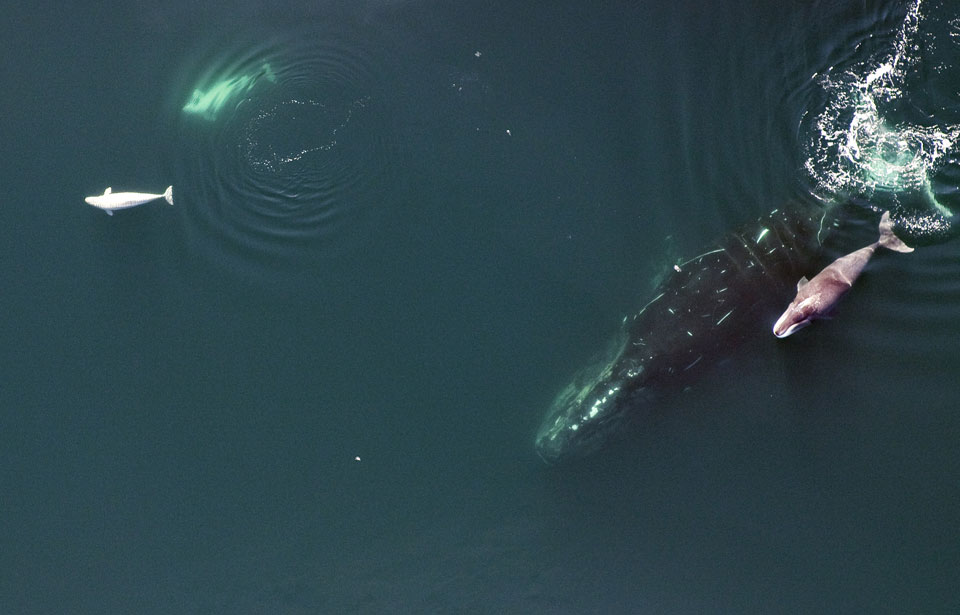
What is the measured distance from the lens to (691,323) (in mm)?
19641

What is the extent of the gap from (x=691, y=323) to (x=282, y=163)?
9.93 meters

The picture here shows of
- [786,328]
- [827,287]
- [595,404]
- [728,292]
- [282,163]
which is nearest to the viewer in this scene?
[827,287]

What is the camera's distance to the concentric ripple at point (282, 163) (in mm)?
20250

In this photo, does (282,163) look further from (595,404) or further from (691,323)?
(691,323)

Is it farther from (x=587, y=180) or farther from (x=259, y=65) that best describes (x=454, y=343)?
(x=259, y=65)

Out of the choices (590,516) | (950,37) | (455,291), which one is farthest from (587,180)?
(950,37)

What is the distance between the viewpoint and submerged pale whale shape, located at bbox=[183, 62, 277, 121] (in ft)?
68.5

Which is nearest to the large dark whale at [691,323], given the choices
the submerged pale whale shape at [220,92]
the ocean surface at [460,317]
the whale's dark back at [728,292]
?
the whale's dark back at [728,292]

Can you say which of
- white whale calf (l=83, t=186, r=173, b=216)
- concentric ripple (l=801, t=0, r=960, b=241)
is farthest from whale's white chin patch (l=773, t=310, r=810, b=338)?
white whale calf (l=83, t=186, r=173, b=216)

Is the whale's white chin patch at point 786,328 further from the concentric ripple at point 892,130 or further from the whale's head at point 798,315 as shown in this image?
the concentric ripple at point 892,130

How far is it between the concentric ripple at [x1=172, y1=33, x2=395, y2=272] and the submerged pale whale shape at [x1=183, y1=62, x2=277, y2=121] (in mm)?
24

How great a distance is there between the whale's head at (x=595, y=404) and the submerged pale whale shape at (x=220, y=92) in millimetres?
10152

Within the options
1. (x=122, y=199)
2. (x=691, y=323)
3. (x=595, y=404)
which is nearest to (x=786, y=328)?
(x=691, y=323)

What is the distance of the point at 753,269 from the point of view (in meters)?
19.5
